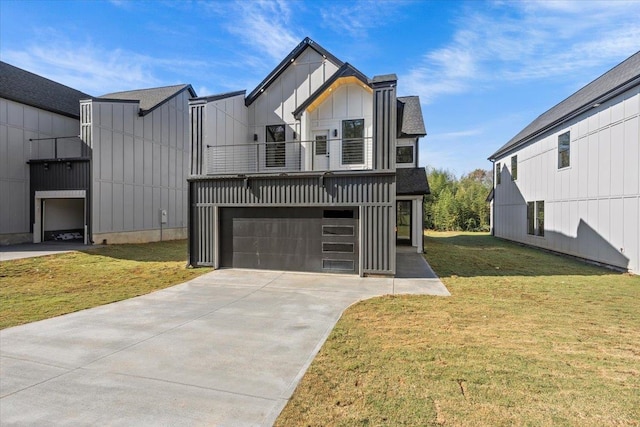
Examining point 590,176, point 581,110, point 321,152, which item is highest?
point 581,110

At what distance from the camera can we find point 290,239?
10438 mm

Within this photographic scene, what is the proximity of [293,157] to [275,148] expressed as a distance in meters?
0.90

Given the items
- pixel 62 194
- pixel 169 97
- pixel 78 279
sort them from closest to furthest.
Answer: pixel 78 279
pixel 62 194
pixel 169 97

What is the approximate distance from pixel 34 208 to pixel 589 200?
2574 centimetres

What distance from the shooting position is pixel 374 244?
31.3ft

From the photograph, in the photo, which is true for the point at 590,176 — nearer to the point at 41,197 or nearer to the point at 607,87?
the point at 607,87

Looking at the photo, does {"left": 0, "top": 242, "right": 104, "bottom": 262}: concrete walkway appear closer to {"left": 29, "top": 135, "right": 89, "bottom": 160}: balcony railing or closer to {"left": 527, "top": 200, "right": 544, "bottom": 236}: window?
{"left": 29, "top": 135, "right": 89, "bottom": 160}: balcony railing

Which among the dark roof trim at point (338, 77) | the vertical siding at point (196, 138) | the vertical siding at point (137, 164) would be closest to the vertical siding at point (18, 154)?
the vertical siding at point (137, 164)

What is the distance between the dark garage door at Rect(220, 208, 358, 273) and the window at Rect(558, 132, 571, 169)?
11.2 meters

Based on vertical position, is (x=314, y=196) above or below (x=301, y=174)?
below

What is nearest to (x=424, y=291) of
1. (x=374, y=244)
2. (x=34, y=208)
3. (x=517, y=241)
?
(x=374, y=244)

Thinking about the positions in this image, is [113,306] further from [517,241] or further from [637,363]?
[517,241]

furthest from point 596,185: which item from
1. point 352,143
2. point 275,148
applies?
point 275,148

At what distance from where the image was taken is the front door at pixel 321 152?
12789mm
